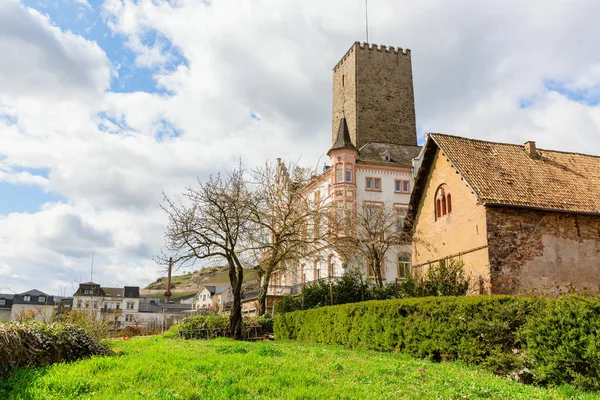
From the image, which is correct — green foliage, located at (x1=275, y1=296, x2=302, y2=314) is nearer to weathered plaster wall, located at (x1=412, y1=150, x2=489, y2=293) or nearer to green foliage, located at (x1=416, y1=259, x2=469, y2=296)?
weathered plaster wall, located at (x1=412, y1=150, x2=489, y2=293)

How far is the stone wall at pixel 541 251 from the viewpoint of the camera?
67.5ft

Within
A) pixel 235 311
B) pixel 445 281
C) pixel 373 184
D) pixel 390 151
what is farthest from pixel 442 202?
pixel 390 151

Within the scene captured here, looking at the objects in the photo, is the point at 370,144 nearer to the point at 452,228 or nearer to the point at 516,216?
the point at 452,228

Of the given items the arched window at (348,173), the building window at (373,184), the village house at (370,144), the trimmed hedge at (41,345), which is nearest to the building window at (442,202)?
the trimmed hedge at (41,345)

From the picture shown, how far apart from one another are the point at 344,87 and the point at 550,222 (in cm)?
4264

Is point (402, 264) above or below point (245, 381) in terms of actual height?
above

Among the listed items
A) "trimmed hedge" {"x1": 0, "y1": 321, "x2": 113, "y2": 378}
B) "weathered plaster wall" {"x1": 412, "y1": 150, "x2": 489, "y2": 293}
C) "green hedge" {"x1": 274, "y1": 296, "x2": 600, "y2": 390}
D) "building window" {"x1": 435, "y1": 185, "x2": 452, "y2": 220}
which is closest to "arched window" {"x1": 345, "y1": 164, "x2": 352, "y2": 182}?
"weathered plaster wall" {"x1": 412, "y1": 150, "x2": 489, "y2": 293}

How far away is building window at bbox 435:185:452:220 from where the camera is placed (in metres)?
24.8

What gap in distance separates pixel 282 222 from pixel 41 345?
22602mm

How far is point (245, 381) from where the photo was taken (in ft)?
26.8

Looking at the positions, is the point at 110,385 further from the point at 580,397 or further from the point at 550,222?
the point at 550,222

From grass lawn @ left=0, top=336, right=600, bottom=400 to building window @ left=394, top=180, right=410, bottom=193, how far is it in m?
40.4

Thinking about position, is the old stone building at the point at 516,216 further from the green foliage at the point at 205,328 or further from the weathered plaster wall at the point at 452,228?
the green foliage at the point at 205,328

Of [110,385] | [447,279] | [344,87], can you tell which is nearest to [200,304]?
[344,87]
